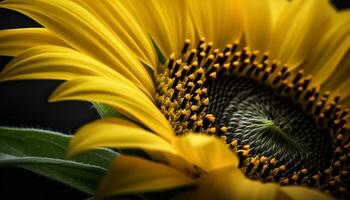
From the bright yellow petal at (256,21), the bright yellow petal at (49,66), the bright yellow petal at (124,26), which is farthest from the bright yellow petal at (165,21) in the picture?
the bright yellow petal at (49,66)

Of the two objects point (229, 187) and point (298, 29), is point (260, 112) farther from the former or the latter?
point (229, 187)

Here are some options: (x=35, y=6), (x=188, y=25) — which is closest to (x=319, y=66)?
(x=188, y=25)

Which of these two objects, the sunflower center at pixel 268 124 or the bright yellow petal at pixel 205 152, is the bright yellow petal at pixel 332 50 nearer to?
the sunflower center at pixel 268 124

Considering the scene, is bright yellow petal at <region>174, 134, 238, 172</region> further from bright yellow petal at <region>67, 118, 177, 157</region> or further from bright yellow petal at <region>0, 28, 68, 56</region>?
bright yellow petal at <region>0, 28, 68, 56</region>

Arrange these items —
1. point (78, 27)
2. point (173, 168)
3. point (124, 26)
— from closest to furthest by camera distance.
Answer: point (173, 168)
point (78, 27)
point (124, 26)

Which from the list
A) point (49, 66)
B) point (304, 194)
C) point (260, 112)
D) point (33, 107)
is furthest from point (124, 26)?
point (33, 107)
